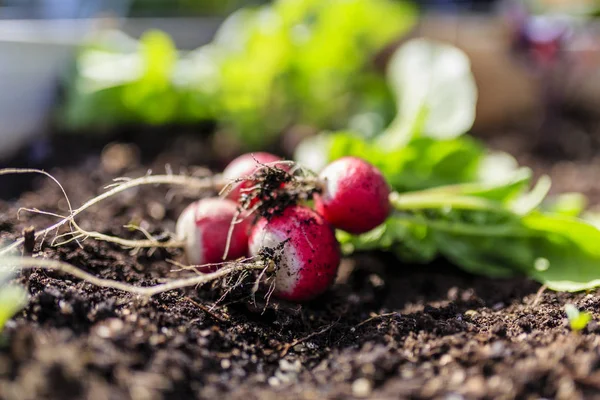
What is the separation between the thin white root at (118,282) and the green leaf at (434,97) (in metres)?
1.29

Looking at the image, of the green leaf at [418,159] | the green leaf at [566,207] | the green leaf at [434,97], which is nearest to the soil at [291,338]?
the green leaf at [418,159]

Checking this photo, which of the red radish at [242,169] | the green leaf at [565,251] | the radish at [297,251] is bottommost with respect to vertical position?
the green leaf at [565,251]

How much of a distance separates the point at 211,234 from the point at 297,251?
397mm

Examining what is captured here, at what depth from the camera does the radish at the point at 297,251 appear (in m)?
2.17

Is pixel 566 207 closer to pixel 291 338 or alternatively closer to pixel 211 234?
pixel 291 338

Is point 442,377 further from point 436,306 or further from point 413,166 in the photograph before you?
point 413,166

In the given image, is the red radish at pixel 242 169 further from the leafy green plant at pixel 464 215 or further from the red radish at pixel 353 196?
the leafy green plant at pixel 464 215

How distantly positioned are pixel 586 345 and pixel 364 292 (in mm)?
960

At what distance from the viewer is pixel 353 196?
2.28 m

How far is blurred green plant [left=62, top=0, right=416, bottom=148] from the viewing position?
394 centimetres

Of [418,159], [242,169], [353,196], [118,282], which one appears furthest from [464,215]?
[118,282]

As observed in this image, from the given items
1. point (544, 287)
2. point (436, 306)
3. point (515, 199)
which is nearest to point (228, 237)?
point (436, 306)

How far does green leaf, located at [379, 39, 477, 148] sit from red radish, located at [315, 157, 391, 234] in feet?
2.23

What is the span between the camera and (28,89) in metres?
4.20
